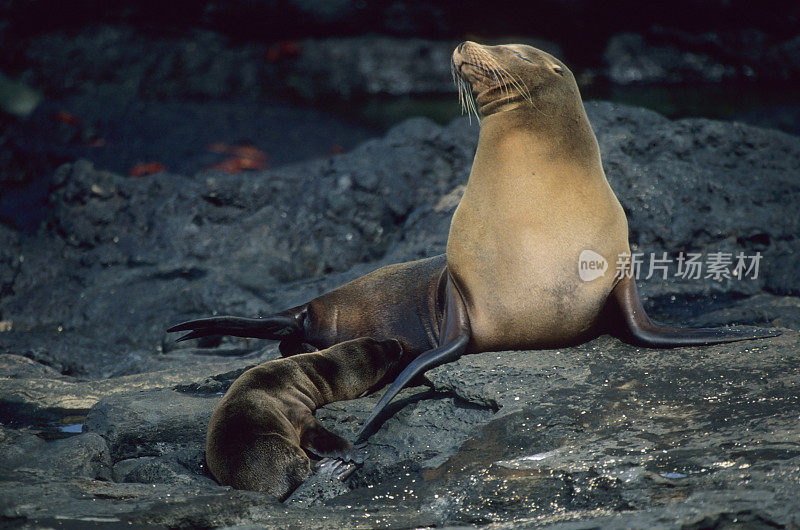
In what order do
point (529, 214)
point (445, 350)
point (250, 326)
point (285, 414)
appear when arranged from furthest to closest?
point (250, 326) < point (529, 214) < point (445, 350) < point (285, 414)

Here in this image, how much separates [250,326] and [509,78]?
2.10 meters

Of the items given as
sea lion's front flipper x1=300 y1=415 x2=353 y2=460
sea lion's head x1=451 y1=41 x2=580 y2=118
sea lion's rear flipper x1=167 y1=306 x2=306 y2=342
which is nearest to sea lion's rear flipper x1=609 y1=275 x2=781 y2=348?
sea lion's head x1=451 y1=41 x2=580 y2=118

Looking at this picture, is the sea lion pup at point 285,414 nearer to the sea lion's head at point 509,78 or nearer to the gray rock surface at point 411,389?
the gray rock surface at point 411,389

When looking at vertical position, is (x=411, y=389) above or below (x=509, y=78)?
below

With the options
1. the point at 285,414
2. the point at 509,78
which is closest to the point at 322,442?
the point at 285,414

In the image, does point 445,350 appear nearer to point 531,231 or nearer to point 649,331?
point 531,231

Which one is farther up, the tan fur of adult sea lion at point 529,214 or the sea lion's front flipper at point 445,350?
the tan fur of adult sea lion at point 529,214

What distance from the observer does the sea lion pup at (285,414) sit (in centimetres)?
380

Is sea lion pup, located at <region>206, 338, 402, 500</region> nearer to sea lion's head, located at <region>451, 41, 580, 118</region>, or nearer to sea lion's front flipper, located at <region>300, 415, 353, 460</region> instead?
sea lion's front flipper, located at <region>300, 415, 353, 460</region>

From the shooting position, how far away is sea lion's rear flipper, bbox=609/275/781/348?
4531 millimetres

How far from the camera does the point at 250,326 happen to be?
5574 mm

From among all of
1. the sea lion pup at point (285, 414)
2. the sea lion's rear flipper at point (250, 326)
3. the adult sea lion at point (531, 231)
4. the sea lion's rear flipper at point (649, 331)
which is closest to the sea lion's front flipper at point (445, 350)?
the adult sea lion at point (531, 231)

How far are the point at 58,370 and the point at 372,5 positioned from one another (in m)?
11.5

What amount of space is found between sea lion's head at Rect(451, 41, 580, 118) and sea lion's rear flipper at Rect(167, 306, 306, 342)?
1.82 metres
